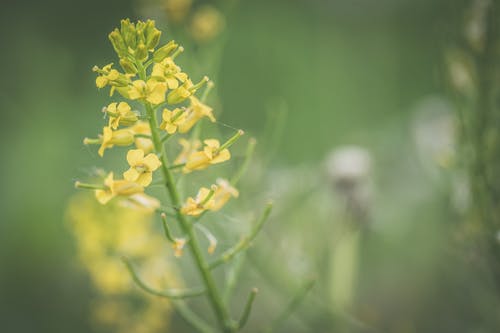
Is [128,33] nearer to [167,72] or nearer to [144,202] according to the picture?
[167,72]

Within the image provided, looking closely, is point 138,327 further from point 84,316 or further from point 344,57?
point 344,57

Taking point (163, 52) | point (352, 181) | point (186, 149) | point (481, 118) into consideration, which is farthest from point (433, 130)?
point (163, 52)

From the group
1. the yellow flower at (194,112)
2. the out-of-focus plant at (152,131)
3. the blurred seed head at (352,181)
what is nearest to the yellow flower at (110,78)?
the out-of-focus plant at (152,131)

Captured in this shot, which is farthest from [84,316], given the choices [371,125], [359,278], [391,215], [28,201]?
[371,125]

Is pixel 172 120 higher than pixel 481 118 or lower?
higher

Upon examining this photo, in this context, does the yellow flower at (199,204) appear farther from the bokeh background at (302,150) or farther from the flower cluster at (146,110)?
the bokeh background at (302,150)

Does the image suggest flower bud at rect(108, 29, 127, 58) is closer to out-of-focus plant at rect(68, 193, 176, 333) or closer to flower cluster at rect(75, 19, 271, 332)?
flower cluster at rect(75, 19, 271, 332)
